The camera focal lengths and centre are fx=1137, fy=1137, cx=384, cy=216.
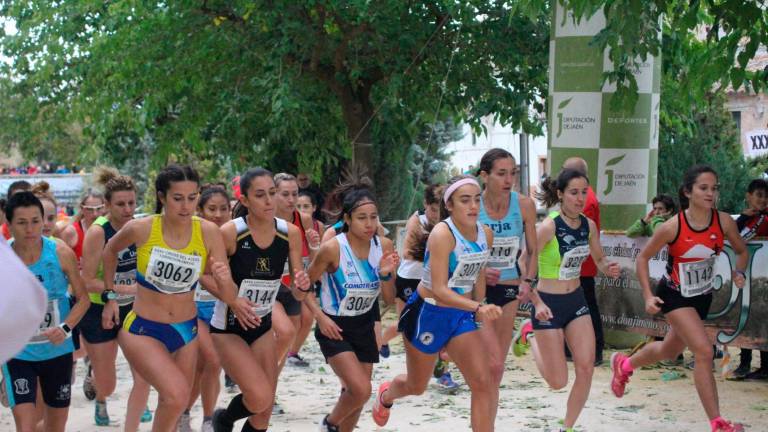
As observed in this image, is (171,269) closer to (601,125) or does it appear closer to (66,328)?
(66,328)

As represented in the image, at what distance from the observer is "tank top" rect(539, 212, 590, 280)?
7.69 metres

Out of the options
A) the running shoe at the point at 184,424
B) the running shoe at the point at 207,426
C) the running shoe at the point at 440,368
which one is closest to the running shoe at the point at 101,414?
the running shoe at the point at 184,424

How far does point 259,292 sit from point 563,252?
2184mm

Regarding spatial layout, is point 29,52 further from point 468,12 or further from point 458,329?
point 458,329

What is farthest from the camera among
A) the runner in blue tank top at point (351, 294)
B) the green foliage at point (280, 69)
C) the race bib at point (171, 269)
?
the green foliage at point (280, 69)

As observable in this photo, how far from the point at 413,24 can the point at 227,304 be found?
8.04m

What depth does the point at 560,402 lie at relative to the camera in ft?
29.6

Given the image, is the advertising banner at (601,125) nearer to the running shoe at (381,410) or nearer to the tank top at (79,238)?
the running shoe at (381,410)

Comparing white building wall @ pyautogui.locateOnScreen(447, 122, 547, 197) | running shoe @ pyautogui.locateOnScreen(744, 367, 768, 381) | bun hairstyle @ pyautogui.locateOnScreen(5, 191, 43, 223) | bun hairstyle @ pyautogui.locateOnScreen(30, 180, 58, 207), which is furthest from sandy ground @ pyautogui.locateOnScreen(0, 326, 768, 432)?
white building wall @ pyautogui.locateOnScreen(447, 122, 547, 197)

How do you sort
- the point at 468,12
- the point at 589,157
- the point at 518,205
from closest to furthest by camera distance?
1. the point at 518,205
2. the point at 589,157
3. the point at 468,12

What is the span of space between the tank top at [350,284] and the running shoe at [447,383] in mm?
2796

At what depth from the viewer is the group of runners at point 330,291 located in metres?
6.44

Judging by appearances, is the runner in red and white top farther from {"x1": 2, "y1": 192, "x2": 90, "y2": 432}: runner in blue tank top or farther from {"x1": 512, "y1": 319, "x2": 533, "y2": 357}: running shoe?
{"x1": 2, "y1": 192, "x2": 90, "y2": 432}: runner in blue tank top

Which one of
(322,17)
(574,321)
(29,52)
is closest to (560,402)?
(574,321)
